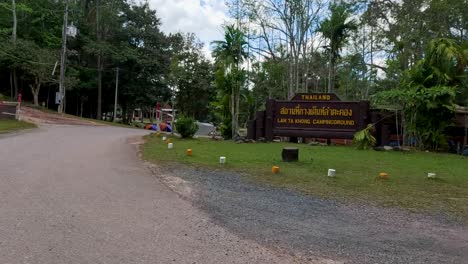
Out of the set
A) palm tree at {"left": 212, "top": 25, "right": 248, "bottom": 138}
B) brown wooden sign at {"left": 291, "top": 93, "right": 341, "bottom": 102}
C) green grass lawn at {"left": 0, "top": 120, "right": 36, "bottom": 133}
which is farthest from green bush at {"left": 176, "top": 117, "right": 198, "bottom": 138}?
green grass lawn at {"left": 0, "top": 120, "right": 36, "bottom": 133}

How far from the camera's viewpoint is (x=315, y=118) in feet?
68.6

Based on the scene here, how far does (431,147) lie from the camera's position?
62.3 feet

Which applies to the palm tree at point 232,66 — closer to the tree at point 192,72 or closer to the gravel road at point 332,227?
the gravel road at point 332,227

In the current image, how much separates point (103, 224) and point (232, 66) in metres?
18.6

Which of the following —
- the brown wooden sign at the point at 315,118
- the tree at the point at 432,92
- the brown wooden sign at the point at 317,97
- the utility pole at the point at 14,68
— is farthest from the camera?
the utility pole at the point at 14,68

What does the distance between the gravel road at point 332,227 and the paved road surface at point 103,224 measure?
39 cm

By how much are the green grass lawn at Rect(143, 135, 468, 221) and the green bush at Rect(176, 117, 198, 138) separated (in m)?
5.64

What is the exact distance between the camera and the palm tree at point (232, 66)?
23.5 meters

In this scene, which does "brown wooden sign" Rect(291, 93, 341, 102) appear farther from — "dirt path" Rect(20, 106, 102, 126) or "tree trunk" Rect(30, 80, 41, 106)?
"tree trunk" Rect(30, 80, 41, 106)

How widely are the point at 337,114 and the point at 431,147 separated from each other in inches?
165

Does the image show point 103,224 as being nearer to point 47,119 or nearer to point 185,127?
point 185,127

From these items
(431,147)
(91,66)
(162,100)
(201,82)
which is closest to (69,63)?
(91,66)

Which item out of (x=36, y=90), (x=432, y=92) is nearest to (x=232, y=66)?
(x=432, y=92)

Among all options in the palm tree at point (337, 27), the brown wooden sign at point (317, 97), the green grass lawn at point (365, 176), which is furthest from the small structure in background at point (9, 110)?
the palm tree at point (337, 27)
